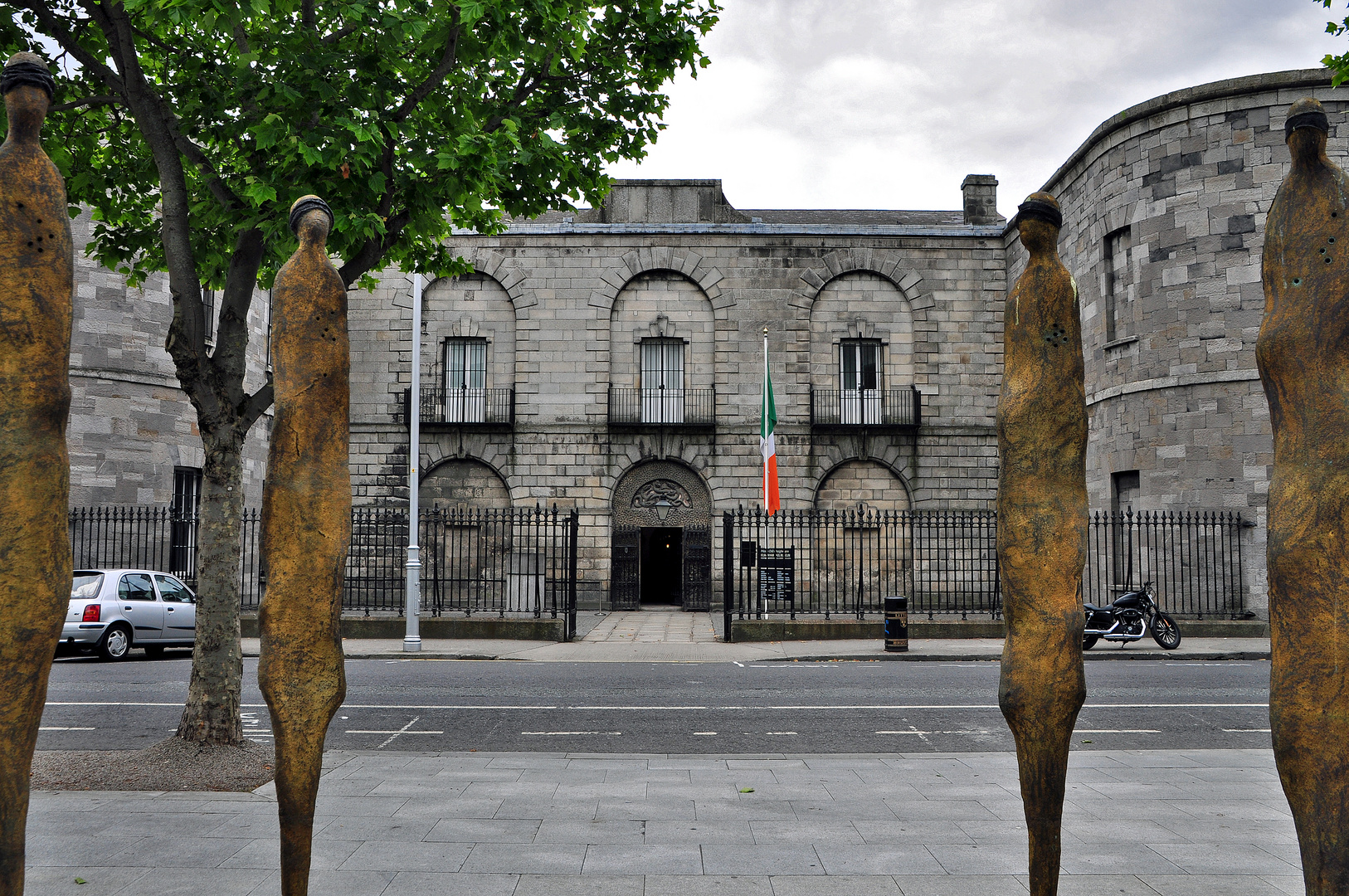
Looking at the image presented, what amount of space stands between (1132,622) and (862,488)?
9896 millimetres

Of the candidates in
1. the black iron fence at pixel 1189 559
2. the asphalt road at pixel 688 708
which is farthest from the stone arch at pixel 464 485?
the black iron fence at pixel 1189 559

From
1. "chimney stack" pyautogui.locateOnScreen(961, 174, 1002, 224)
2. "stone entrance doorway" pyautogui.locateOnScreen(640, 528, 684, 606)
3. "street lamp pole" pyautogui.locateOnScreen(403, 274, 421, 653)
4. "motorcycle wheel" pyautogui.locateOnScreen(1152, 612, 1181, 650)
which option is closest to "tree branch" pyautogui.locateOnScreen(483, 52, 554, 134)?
"street lamp pole" pyautogui.locateOnScreen(403, 274, 421, 653)

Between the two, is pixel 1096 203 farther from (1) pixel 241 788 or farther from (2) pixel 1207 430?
(1) pixel 241 788

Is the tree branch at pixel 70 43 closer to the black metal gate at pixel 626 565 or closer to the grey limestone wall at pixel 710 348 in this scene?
the grey limestone wall at pixel 710 348

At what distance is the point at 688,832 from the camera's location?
5590 millimetres

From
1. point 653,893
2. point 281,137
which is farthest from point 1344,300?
point 281,137

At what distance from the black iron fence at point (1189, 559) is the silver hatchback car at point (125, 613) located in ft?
59.4

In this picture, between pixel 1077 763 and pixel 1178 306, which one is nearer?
pixel 1077 763

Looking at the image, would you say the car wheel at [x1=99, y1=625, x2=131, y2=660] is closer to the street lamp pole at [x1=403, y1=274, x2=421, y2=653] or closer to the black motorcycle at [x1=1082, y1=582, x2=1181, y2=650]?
the street lamp pole at [x1=403, y1=274, x2=421, y2=653]

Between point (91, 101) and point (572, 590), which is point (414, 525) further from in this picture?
point (91, 101)

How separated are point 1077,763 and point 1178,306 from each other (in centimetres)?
1571

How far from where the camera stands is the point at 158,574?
1628cm

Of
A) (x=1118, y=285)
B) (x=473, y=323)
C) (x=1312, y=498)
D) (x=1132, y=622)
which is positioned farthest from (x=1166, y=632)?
(x=473, y=323)

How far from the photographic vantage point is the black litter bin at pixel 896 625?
1673 centimetres
